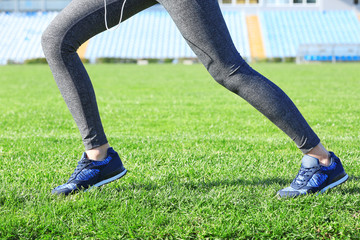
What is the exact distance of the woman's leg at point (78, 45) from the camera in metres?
2.23

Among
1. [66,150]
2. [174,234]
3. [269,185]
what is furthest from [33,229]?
[66,150]

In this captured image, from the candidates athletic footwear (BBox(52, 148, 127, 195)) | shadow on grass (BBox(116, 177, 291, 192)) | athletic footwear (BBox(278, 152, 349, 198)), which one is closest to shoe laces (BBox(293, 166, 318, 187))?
athletic footwear (BBox(278, 152, 349, 198))

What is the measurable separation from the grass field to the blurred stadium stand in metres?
25.4

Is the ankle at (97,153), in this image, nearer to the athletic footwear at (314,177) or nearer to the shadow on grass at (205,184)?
the shadow on grass at (205,184)

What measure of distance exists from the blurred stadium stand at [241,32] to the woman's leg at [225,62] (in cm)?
2781

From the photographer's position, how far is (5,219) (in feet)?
6.80

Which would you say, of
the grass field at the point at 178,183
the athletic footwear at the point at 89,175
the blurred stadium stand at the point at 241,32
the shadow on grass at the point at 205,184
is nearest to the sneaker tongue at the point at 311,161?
the grass field at the point at 178,183

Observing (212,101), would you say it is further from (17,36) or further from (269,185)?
(17,36)

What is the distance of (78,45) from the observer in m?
2.31

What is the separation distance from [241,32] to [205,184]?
1262 inches

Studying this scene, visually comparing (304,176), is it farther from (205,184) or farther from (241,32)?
(241,32)

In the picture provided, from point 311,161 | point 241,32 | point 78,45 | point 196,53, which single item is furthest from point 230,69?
point 241,32

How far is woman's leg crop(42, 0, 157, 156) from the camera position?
223 centimetres

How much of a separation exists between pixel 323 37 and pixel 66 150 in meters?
31.3
